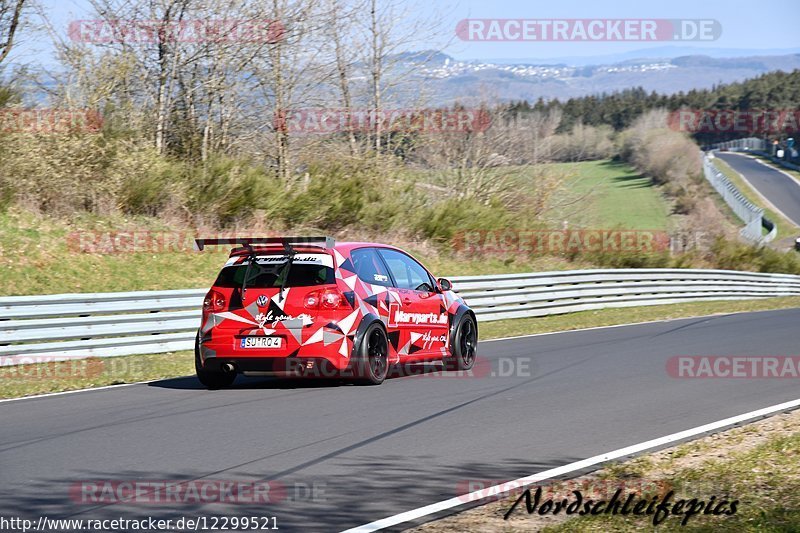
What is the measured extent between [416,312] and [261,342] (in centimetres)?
213

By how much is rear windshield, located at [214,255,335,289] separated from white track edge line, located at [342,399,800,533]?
3.92m

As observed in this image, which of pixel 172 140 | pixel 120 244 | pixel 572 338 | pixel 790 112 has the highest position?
pixel 790 112

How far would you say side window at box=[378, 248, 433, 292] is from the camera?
38.1 ft

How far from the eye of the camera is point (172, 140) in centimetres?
2486

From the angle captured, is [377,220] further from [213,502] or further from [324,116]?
[213,502]

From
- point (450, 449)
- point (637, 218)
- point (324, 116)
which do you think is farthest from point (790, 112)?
point (450, 449)

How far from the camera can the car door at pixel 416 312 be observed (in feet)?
37.2

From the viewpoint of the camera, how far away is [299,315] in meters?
10.2

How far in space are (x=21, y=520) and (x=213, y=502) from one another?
41.2 inches

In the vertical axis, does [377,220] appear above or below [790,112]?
below

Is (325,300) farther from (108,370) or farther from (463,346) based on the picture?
(108,370)
